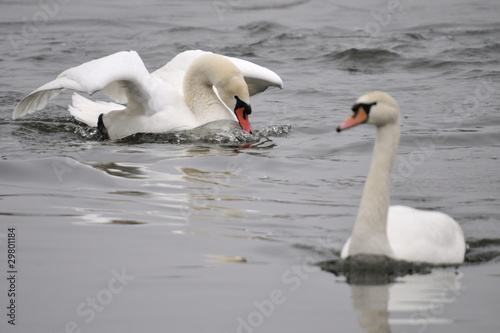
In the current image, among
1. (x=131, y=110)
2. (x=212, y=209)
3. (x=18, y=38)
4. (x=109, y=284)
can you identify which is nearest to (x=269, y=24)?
(x=18, y=38)

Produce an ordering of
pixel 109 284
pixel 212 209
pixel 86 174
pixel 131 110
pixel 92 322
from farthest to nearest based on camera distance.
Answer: pixel 131 110, pixel 86 174, pixel 212 209, pixel 109 284, pixel 92 322

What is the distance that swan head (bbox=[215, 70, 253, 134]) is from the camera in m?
9.57

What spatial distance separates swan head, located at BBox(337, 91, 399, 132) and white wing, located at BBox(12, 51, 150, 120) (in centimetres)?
418

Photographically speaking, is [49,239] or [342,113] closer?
[49,239]

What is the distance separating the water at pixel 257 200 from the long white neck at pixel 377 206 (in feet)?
0.77

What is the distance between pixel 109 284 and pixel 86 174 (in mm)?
3105

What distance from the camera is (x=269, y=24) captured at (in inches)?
762

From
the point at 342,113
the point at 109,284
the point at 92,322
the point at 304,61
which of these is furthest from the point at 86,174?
A: the point at 304,61

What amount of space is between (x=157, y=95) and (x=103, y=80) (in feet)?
2.94

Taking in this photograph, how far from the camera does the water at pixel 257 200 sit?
4.77 meters

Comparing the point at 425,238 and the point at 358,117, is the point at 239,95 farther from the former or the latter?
the point at 358,117

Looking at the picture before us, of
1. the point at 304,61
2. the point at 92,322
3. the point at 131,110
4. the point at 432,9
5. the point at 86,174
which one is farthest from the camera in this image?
the point at 432,9

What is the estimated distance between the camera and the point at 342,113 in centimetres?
1182

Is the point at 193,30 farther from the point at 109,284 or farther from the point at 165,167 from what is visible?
the point at 109,284
